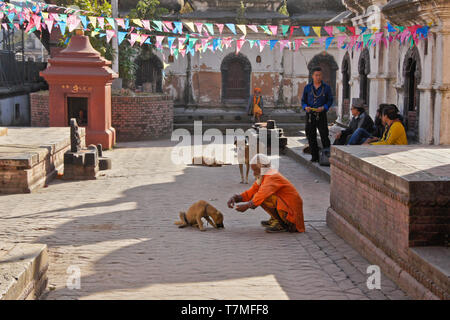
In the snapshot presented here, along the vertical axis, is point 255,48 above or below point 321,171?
above

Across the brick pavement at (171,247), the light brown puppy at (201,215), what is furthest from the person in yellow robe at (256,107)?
the light brown puppy at (201,215)

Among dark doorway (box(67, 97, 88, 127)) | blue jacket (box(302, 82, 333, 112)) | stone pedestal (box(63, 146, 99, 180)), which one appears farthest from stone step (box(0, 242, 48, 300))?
dark doorway (box(67, 97, 88, 127))

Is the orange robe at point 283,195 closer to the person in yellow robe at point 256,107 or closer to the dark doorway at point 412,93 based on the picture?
the dark doorway at point 412,93

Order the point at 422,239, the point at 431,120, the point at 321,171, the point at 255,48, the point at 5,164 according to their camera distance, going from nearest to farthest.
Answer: the point at 422,239 → the point at 5,164 → the point at 431,120 → the point at 321,171 → the point at 255,48

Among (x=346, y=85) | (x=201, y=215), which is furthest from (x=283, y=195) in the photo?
(x=346, y=85)

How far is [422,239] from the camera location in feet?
19.3

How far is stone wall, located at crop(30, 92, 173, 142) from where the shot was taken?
67.2 feet

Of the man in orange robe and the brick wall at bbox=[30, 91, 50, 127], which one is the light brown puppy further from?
the brick wall at bbox=[30, 91, 50, 127]

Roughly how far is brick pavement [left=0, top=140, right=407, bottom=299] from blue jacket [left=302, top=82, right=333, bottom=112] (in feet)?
5.29

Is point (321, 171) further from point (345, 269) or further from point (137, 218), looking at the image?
point (345, 269)

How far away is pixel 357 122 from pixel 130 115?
9421 mm
